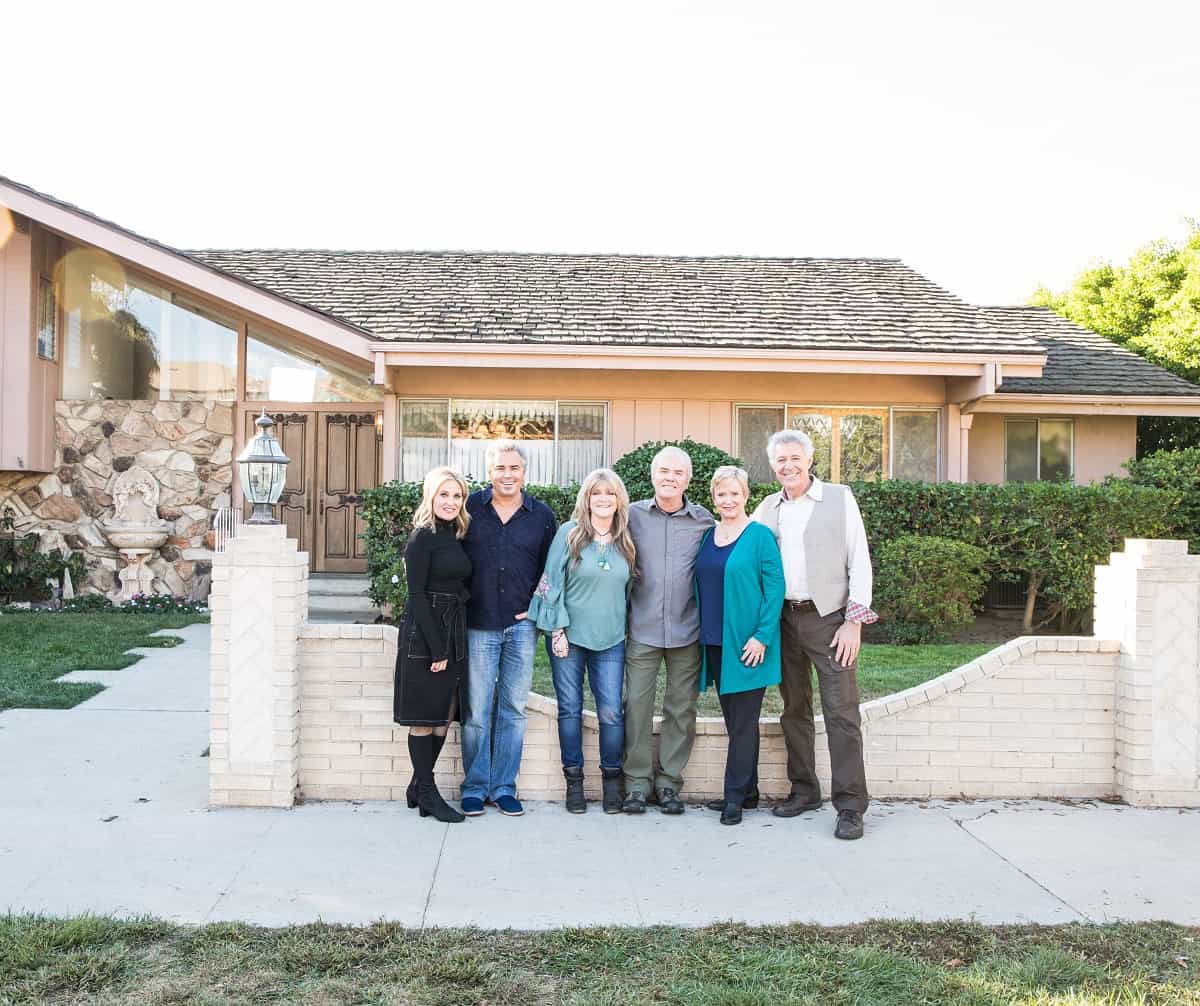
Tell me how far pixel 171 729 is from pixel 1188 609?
250 inches

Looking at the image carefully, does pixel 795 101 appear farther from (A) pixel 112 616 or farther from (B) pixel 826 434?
(A) pixel 112 616

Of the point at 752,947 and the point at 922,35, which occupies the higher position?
the point at 922,35

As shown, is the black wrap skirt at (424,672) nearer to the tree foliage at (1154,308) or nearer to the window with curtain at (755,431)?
the window with curtain at (755,431)

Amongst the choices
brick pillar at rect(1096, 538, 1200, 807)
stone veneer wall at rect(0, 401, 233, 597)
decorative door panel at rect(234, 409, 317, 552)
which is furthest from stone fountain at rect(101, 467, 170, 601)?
brick pillar at rect(1096, 538, 1200, 807)

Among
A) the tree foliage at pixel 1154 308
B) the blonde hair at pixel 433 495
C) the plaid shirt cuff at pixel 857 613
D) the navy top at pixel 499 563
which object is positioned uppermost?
the tree foliage at pixel 1154 308

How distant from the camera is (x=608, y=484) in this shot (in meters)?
5.08

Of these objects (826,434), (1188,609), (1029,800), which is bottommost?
(1029,800)

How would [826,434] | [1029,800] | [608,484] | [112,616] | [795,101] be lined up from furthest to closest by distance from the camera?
[795,101]
[826,434]
[112,616]
[1029,800]
[608,484]

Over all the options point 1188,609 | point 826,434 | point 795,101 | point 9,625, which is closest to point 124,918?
point 1188,609

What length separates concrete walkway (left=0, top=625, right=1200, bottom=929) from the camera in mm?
3867

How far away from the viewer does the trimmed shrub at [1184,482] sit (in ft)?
37.8

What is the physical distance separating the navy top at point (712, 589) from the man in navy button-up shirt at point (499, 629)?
86 centimetres

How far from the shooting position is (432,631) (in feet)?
15.8

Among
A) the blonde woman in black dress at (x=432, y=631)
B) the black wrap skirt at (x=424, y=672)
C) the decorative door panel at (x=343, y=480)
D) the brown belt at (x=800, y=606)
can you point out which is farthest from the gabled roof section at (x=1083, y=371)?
the black wrap skirt at (x=424, y=672)
